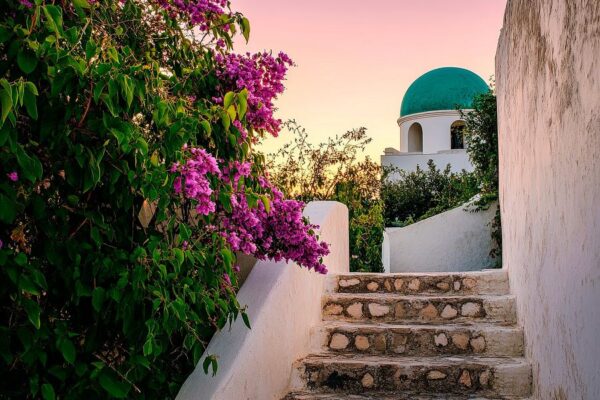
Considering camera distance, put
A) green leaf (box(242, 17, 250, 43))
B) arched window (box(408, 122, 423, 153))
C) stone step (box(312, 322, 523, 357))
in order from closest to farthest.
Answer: green leaf (box(242, 17, 250, 43)) < stone step (box(312, 322, 523, 357)) < arched window (box(408, 122, 423, 153))

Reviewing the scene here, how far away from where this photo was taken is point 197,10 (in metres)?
3.26

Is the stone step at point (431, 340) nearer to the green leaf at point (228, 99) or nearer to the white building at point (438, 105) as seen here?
the green leaf at point (228, 99)

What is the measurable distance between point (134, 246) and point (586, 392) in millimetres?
1827

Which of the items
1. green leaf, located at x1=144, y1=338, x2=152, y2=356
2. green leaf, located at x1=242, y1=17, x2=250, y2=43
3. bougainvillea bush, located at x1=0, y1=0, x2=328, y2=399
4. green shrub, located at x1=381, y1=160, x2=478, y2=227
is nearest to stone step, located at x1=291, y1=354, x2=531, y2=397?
bougainvillea bush, located at x1=0, y1=0, x2=328, y2=399

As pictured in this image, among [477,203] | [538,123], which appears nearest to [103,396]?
[538,123]

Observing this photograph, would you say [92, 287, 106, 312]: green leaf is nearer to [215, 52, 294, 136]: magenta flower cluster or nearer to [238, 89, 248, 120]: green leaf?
[238, 89, 248, 120]: green leaf

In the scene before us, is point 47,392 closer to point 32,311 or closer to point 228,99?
point 32,311

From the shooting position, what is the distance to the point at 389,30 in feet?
24.4

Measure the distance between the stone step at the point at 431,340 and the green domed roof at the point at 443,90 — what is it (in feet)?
63.6

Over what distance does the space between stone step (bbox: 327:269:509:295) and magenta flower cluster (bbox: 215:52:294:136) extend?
2.43 meters

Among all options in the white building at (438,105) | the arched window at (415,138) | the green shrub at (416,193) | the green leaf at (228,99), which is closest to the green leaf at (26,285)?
the green leaf at (228,99)

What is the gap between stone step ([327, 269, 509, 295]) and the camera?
5371 mm

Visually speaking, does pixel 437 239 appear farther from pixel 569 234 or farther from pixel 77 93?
pixel 77 93

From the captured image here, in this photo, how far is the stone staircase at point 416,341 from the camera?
413 cm
